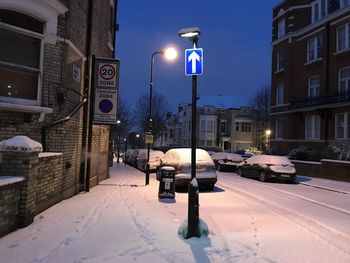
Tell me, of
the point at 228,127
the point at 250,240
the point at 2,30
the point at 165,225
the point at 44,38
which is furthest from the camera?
the point at 228,127

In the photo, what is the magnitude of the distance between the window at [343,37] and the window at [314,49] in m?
2.39

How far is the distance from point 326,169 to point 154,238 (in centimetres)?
1935

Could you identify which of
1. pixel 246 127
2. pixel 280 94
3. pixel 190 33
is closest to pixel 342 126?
pixel 280 94

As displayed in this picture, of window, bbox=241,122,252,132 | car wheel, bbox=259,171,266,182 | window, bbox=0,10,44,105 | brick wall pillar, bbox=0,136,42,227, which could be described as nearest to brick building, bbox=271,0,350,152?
car wheel, bbox=259,171,266,182

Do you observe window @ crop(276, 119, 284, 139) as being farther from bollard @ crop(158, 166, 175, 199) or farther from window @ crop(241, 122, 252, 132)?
window @ crop(241, 122, 252, 132)

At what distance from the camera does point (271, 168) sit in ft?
75.8

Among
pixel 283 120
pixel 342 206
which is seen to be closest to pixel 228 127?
pixel 283 120

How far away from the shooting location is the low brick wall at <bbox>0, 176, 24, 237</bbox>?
7660mm

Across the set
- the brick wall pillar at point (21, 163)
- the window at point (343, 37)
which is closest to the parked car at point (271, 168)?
the window at point (343, 37)

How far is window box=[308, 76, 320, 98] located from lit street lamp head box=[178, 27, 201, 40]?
2932 cm

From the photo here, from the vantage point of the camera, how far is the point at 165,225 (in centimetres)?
927

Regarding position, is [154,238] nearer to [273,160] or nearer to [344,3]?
[273,160]

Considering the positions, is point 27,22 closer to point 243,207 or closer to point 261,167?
point 243,207

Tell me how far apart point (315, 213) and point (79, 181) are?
293 inches
